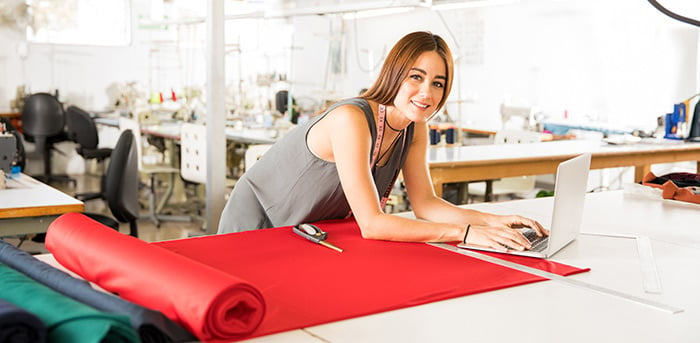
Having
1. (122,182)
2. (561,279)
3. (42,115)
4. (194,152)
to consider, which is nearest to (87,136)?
(42,115)

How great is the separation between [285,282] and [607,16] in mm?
6423

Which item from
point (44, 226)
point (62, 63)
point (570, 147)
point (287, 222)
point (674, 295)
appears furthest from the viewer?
point (62, 63)

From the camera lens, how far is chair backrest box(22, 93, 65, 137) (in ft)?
23.0

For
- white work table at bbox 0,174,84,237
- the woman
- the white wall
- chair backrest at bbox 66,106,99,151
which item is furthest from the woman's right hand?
chair backrest at bbox 66,106,99,151

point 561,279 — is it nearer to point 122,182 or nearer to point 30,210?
point 30,210

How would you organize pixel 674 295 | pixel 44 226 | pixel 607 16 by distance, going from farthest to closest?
1. pixel 607 16
2. pixel 44 226
3. pixel 674 295

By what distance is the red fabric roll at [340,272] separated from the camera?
1.19 metres

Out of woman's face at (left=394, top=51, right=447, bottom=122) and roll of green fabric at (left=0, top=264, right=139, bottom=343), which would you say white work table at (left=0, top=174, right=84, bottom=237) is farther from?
roll of green fabric at (left=0, top=264, right=139, bottom=343)

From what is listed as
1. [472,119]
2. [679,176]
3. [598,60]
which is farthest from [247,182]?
[472,119]

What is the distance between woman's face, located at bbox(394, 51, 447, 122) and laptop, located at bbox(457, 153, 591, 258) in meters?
0.39

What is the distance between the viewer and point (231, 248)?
1541 mm

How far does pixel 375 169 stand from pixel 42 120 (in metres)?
5.87

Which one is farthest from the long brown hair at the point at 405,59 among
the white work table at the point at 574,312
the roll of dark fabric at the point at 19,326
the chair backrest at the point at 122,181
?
the chair backrest at the point at 122,181

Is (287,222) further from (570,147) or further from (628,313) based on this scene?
(570,147)
